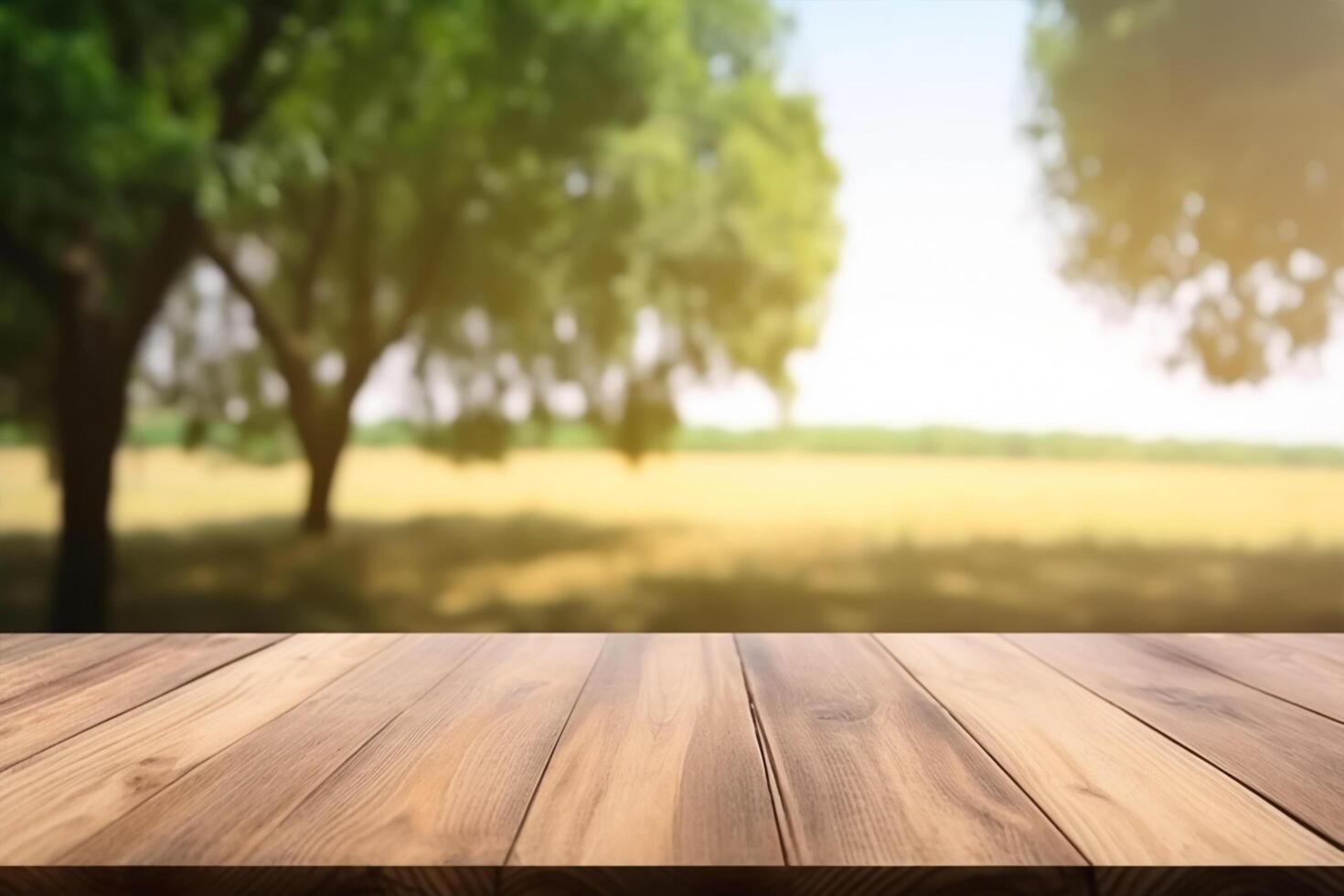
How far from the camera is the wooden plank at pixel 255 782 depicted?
0.77 meters

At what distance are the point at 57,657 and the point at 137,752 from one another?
0.57 metres

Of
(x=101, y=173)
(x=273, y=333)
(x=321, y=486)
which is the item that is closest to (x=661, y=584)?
(x=321, y=486)

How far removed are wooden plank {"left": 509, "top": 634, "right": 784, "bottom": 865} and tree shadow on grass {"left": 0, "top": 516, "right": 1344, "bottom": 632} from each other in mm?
2677

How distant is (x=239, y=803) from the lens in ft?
2.82

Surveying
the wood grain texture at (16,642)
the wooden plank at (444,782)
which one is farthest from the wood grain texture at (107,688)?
the wooden plank at (444,782)

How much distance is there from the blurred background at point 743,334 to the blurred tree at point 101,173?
49 mm

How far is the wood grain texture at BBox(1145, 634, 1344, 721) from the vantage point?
1278 millimetres

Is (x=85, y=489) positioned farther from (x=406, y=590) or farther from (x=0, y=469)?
(x=406, y=590)

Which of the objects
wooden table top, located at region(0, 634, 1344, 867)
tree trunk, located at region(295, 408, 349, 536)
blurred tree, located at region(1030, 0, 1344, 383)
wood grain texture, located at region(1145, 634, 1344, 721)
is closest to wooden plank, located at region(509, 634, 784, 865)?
wooden table top, located at region(0, 634, 1344, 867)

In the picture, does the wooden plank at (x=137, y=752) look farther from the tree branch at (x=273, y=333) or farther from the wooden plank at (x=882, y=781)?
the tree branch at (x=273, y=333)

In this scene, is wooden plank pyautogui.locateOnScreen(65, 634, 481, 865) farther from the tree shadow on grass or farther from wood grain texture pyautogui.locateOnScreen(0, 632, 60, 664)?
the tree shadow on grass

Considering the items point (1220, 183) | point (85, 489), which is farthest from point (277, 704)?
point (1220, 183)

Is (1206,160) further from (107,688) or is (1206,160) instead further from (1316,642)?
(107,688)

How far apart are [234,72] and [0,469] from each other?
1.77 m
